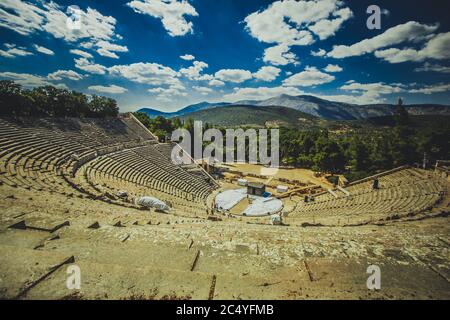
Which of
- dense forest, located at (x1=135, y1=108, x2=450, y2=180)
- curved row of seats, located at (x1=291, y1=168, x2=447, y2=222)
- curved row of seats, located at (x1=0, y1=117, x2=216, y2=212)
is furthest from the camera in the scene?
dense forest, located at (x1=135, y1=108, x2=450, y2=180)

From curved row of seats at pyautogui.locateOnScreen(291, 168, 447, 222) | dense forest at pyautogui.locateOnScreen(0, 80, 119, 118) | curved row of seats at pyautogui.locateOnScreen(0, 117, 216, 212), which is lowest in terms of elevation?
curved row of seats at pyautogui.locateOnScreen(291, 168, 447, 222)

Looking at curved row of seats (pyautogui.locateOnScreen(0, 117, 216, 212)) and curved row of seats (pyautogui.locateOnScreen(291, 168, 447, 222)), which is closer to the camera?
curved row of seats (pyautogui.locateOnScreen(0, 117, 216, 212))

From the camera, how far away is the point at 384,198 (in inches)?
783

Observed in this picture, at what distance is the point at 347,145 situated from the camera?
143 feet

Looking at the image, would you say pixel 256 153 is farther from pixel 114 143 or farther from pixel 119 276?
pixel 119 276

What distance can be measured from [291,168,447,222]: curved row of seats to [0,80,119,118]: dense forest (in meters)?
36.4

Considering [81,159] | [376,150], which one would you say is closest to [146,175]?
[81,159]

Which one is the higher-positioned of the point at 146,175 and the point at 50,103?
the point at 50,103

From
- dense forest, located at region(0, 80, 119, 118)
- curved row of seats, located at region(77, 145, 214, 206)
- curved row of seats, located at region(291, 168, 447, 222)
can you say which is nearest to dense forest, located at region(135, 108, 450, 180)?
curved row of seats, located at region(291, 168, 447, 222)

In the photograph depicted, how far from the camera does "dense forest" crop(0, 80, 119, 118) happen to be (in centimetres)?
2645

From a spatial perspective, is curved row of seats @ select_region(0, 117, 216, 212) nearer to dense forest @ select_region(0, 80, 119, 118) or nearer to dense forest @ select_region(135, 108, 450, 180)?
dense forest @ select_region(0, 80, 119, 118)

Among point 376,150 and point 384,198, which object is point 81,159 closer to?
point 384,198

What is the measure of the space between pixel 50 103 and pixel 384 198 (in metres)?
46.3

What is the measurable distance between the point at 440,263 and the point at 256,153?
4650cm
